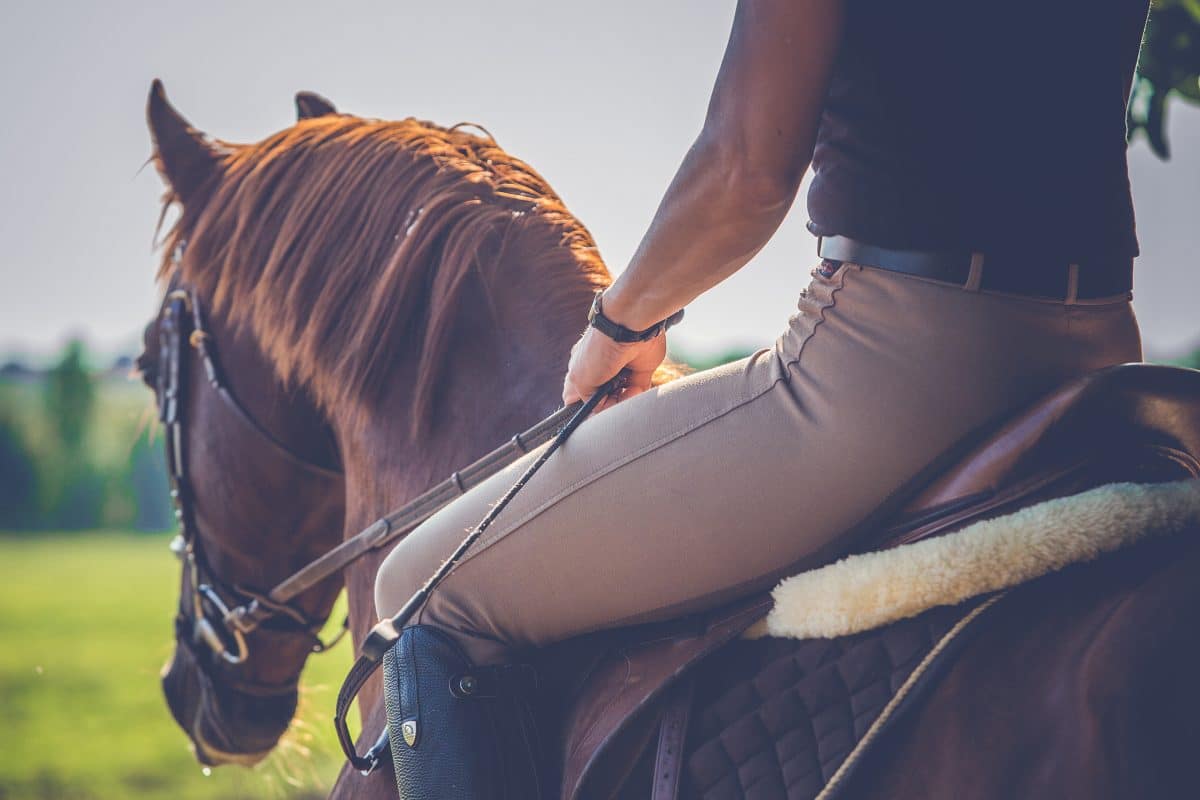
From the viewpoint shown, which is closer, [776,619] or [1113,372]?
[1113,372]

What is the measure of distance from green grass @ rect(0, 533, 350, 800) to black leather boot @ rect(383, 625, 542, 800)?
34.8 inches

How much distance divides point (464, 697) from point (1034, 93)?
114 cm

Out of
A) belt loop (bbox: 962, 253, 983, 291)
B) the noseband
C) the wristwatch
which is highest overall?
belt loop (bbox: 962, 253, 983, 291)

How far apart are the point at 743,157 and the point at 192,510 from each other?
A: 196 cm

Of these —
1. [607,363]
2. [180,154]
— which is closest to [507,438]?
[607,363]

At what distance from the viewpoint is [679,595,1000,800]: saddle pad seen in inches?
48.9

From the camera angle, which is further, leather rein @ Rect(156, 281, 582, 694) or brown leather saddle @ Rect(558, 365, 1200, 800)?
leather rein @ Rect(156, 281, 582, 694)

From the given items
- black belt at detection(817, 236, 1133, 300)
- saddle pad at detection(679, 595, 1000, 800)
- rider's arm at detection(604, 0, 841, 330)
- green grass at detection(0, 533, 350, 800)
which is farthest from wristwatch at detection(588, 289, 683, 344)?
green grass at detection(0, 533, 350, 800)

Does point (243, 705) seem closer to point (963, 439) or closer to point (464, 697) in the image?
point (464, 697)

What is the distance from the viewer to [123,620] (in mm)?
19516

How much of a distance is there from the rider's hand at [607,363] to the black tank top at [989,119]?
0.45 meters

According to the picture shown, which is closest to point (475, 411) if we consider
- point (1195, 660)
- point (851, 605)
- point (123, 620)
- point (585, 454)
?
point (585, 454)

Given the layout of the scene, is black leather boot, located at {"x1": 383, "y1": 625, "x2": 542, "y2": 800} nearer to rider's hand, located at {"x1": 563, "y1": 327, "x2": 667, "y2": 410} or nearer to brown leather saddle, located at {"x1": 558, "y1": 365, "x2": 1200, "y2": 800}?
brown leather saddle, located at {"x1": 558, "y1": 365, "x2": 1200, "y2": 800}

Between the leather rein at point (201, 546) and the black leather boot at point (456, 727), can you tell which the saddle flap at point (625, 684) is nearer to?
the black leather boot at point (456, 727)
